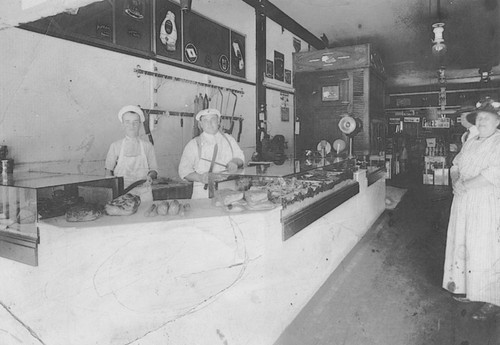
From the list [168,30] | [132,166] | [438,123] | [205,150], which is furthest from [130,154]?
[438,123]

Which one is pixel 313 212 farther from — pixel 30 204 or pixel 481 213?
pixel 30 204

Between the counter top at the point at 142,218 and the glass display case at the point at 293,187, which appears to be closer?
the counter top at the point at 142,218

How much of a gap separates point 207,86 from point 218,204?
→ 10.1 feet

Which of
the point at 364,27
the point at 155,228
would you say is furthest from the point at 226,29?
the point at 155,228

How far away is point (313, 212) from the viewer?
119 inches

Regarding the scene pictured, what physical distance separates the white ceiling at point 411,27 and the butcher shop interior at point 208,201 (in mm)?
97

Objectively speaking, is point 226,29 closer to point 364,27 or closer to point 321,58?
point 321,58

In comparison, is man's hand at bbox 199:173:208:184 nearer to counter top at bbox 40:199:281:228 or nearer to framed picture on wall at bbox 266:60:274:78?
counter top at bbox 40:199:281:228

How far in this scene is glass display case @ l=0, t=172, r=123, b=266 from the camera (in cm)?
192

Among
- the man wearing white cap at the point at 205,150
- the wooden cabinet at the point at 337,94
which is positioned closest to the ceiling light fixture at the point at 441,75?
the wooden cabinet at the point at 337,94

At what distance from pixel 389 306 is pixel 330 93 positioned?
4839 millimetres

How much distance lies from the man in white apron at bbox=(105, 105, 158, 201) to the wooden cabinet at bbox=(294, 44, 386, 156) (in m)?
4.44

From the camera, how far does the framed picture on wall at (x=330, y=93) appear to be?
7.12m

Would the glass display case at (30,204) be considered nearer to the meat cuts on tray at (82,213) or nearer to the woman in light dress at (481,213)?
the meat cuts on tray at (82,213)
